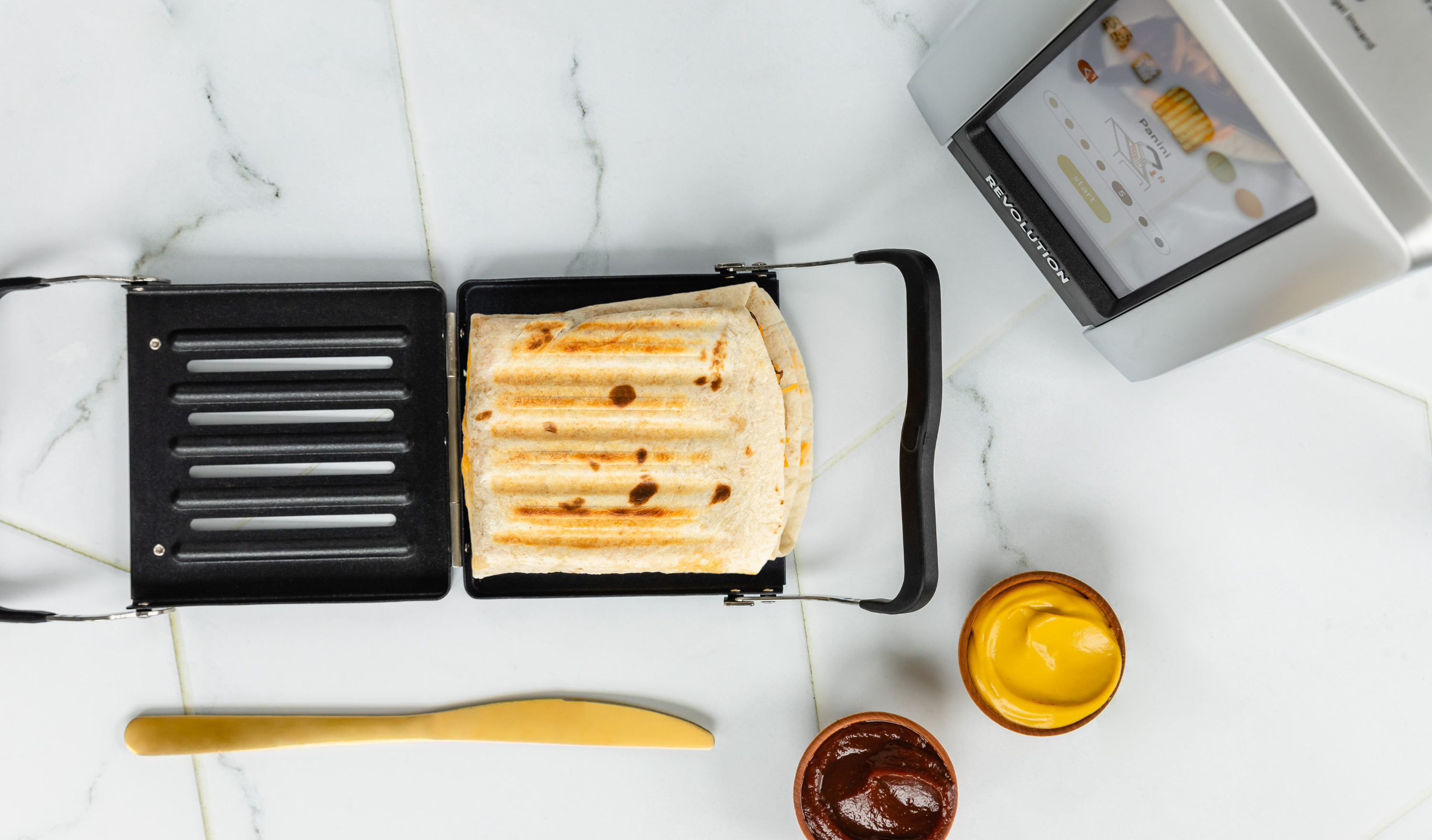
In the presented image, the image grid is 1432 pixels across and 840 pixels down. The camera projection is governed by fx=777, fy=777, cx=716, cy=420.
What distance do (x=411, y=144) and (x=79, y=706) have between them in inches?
29.8

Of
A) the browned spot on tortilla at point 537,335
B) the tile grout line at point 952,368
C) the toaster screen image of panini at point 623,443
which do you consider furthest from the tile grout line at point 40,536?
the tile grout line at point 952,368

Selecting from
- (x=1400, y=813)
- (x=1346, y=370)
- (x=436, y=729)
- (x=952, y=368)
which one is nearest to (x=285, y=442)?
(x=436, y=729)

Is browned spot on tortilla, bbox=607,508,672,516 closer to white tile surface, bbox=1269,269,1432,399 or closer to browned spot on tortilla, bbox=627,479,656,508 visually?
browned spot on tortilla, bbox=627,479,656,508

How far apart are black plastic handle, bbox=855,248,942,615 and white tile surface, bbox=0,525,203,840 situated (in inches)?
32.7

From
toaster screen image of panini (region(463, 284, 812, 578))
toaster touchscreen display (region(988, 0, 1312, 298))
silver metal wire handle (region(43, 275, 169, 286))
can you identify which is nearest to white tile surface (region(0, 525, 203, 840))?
silver metal wire handle (region(43, 275, 169, 286))

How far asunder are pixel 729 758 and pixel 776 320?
20.4 inches

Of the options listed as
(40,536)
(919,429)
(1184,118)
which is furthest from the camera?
(40,536)

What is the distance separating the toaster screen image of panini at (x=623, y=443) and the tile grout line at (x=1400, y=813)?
2.78ft

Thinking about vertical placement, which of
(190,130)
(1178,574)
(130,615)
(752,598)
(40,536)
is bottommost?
(1178,574)

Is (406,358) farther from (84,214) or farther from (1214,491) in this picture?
(1214,491)

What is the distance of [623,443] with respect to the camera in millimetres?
803

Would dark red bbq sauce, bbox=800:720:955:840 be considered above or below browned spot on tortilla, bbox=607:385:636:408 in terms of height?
below

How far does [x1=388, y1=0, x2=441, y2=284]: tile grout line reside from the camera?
89cm

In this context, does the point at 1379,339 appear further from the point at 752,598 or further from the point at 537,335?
the point at 537,335
